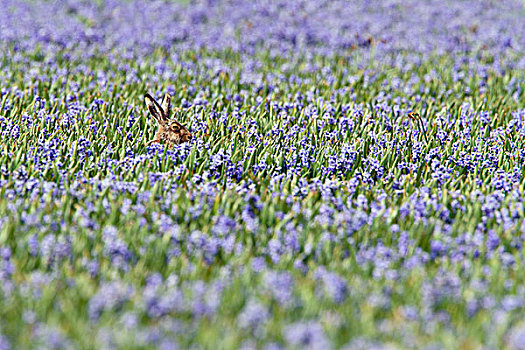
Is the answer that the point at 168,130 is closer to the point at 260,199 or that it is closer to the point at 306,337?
the point at 260,199

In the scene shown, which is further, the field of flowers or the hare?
the hare

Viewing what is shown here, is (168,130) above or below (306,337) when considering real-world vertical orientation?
above

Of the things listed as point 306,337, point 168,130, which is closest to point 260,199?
point 168,130

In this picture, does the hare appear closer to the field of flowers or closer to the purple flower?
the field of flowers

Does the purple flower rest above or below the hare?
below

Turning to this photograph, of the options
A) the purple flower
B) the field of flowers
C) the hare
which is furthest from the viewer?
the hare

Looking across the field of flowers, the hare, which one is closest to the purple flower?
the field of flowers

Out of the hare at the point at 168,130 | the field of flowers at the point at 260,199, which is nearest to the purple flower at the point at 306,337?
the field of flowers at the point at 260,199

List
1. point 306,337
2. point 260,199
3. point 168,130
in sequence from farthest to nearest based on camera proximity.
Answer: point 168,130 → point 260,199 → point 306,337

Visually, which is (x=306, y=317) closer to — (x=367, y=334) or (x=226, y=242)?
(x=367, y=334)
